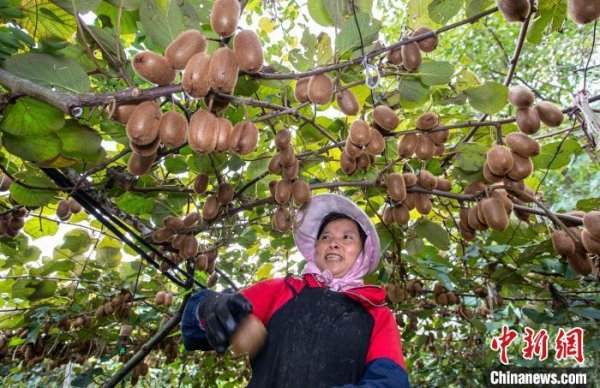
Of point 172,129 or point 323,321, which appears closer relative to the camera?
point 172,129

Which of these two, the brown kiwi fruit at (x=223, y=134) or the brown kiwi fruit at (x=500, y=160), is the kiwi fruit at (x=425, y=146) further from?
the brown kiwi fruit at (x=223, y=134)

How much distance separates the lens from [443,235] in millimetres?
2059

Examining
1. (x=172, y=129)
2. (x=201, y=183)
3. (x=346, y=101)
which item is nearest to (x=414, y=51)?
(x=346, y=101)

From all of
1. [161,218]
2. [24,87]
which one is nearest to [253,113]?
[161,218]

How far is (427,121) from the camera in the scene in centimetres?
151

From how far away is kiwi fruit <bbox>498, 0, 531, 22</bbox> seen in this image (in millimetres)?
1168

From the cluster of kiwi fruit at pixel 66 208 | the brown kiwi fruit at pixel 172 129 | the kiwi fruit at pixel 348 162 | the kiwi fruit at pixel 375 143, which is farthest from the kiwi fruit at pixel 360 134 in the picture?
the cluster of kiwi fruit at pixel 66 208

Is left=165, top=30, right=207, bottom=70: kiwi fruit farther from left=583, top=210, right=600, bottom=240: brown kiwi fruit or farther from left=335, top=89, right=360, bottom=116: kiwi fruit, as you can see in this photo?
left=583, top=210, right=600, bottom=240: brown kiwi fruit

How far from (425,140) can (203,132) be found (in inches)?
33.6

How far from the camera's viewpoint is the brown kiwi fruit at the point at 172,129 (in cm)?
108

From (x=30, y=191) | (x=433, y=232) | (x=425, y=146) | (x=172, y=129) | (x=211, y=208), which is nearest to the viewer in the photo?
(x=172, y=129)

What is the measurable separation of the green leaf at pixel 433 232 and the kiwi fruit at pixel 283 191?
2.54 ft

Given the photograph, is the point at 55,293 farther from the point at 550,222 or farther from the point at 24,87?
the point at 550,222

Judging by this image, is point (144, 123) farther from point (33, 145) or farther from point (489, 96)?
point (489, 96)
